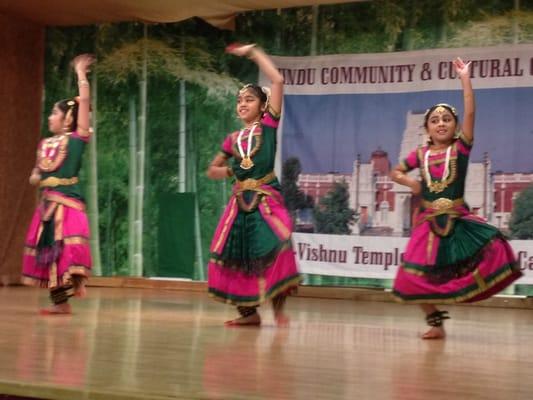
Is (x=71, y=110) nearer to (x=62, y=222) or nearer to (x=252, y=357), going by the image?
(x=62, y=222)

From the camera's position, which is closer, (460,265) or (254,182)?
(460,265)

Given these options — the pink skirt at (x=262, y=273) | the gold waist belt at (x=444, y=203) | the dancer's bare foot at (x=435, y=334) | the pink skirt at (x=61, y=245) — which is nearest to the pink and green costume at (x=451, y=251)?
the gold waist belt at (x=444, y=203)

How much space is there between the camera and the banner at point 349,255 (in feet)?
25.1

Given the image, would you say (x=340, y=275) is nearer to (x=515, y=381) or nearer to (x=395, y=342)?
(x=395, y=342)

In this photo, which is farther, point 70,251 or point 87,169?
point 87,169

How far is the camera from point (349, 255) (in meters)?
7.80

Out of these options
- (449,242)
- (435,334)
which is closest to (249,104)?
(449,242)

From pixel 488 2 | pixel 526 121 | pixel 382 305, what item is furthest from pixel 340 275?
pixel 488 2

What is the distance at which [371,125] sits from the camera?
25.7 feet

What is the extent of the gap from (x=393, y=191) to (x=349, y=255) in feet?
1.99

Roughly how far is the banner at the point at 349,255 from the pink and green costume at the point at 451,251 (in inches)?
107

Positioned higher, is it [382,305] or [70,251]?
[70,251]

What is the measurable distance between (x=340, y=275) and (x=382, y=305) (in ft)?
2.06

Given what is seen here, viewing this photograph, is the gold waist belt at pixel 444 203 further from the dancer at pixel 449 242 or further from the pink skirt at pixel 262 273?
the pink skirt at pixel 262 273
